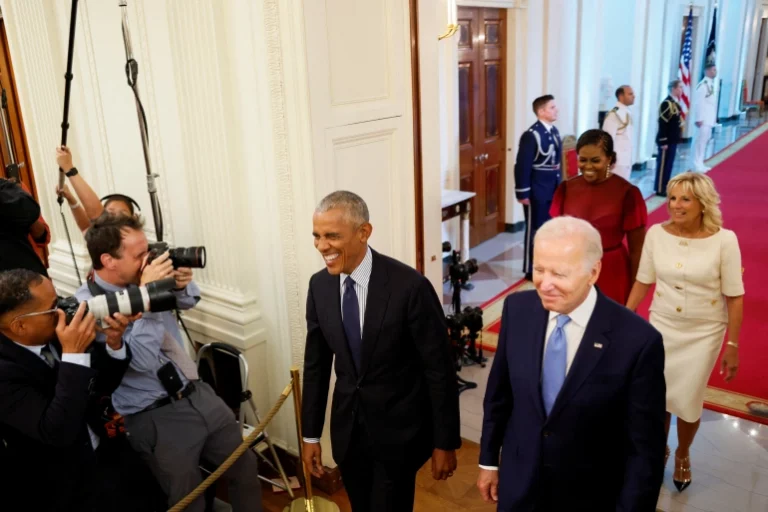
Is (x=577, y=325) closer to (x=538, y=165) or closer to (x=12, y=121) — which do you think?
(x=538, y=165)

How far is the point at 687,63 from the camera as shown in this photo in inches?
505

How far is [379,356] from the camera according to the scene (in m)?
2.33

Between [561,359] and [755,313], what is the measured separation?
4466 mm

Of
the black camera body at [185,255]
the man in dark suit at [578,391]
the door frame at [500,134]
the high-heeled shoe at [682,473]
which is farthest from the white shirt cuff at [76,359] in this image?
the door frame at [500,134]

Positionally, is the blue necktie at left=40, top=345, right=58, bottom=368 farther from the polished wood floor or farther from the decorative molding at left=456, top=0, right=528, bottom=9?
the decorative molding at left=456, top=0, right=528, bottom=9

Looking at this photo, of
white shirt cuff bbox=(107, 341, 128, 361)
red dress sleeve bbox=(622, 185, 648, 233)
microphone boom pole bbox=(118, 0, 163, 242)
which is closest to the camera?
white shirt cuff bbox=(107, 341, 128, 361)

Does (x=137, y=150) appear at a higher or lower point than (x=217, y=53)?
lower

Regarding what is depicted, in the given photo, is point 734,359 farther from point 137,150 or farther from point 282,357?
point 137,150

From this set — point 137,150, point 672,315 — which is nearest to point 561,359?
point 672,315

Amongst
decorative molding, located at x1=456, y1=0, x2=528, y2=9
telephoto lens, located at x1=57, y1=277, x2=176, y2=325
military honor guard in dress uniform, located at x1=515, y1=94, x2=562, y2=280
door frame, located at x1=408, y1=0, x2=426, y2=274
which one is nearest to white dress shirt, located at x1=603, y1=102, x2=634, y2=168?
decorative molding, located at x1=456, y1=0, x2=528, y2=9

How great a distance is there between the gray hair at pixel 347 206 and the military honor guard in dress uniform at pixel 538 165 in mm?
4491

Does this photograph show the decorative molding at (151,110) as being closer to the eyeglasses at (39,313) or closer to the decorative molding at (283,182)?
the decorative molding at (283,182)

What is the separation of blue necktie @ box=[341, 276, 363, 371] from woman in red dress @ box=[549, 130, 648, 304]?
1.90 meters

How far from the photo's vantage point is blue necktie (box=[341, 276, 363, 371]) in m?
2.37
